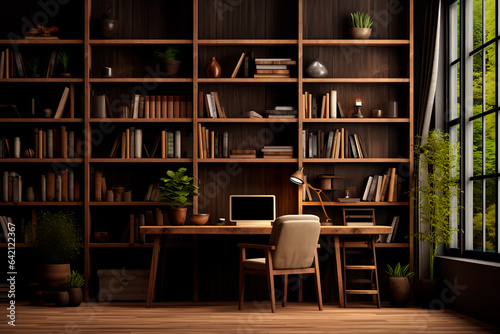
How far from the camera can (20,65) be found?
6262mm

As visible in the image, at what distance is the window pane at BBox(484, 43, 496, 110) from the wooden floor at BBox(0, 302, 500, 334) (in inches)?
70.3

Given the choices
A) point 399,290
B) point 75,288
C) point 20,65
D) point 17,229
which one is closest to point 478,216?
point 399,290

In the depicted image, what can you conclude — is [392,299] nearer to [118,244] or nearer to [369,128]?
[369,128]

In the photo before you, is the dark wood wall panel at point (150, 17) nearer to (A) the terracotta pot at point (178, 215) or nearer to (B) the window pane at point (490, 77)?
(A) the terracotta pot at point (178, 215)

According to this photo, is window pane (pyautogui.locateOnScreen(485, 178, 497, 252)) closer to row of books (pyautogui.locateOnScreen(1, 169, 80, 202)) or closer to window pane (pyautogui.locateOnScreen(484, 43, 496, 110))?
window pane (pyautogui.locateOnScreen(484, 43, 496, 110))

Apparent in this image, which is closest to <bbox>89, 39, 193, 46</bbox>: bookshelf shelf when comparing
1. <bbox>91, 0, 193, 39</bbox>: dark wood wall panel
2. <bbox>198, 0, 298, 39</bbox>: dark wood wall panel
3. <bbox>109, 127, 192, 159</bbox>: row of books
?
<bbox>91, 0, 193, 39</bbox>: dark wood wall panel

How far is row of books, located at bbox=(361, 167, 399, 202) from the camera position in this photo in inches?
245

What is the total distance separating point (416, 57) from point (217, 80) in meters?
2.09

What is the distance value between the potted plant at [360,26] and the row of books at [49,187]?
3152mm

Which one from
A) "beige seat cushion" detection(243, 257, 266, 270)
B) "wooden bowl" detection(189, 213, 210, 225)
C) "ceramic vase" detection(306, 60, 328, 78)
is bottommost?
"beige seat cushion" detection(243, 257, 266, 270)

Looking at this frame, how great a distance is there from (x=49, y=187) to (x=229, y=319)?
7.85 ft

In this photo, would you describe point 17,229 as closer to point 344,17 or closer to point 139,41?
point 139,41

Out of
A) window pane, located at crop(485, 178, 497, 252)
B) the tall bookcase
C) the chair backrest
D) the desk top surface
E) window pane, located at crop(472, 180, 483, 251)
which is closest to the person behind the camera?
window pane, located at crop(485, 178, 497, 252)

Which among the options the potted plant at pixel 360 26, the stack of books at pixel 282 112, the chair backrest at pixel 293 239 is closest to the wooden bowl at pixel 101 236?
the chair backrest at pixel 293 239
